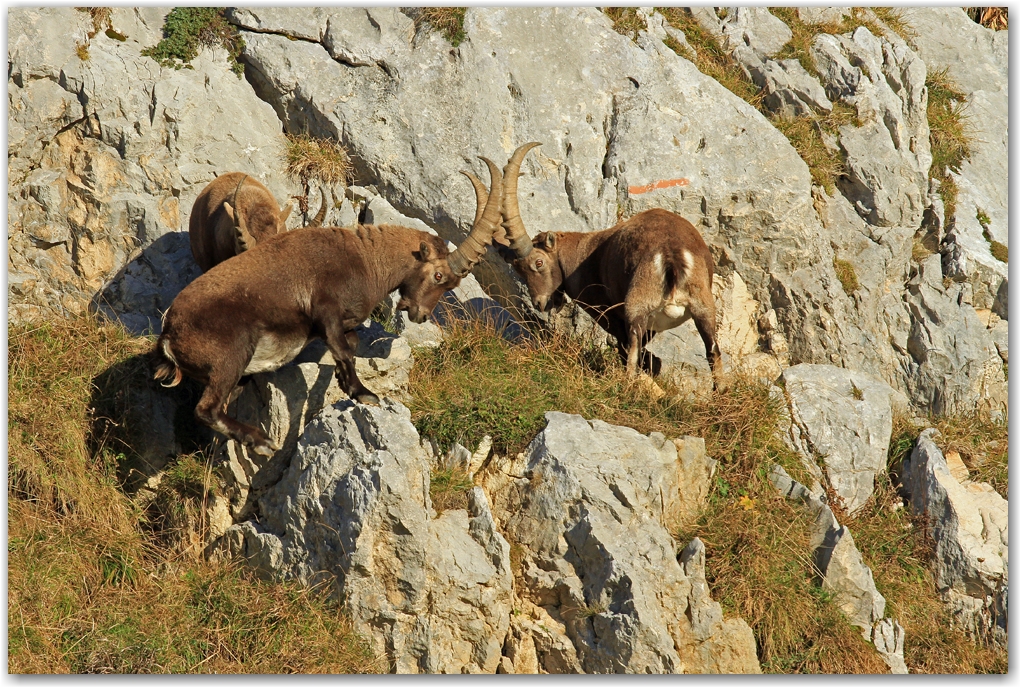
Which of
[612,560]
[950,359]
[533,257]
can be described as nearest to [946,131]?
[950,359]

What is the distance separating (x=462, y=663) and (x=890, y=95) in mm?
10939

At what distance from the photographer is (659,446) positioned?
31.3ft

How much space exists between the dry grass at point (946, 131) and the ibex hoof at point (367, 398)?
9.42m

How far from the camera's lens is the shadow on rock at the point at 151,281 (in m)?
11.6

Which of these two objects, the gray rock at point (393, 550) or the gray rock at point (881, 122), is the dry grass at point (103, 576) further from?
the gray rock at point (881, 122)

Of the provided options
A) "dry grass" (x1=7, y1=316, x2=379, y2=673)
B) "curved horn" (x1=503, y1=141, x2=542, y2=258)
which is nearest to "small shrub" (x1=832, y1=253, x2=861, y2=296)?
"curved horn" (x1=503, y1=141, x2=542, y2=258)

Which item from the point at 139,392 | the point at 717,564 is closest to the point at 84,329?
the point at 139,392

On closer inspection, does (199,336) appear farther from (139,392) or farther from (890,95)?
(890,95)

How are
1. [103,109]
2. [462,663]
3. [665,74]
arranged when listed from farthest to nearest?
[665,74] → [103,109] → [462,663]

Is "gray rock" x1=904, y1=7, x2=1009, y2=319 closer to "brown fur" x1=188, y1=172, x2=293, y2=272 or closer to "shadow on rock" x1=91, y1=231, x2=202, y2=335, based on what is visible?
"brown fur" x1=188, y1=172, x2=293, y2=272

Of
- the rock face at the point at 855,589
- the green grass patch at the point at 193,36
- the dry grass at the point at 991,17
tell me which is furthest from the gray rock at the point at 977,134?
the green grass patch at the point at 193,36

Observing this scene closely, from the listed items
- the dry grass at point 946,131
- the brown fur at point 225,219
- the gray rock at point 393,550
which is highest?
the brown fur at point 225,219

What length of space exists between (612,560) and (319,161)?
7144 millimetres

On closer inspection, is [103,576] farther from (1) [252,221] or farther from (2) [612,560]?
(2) [612,560]
